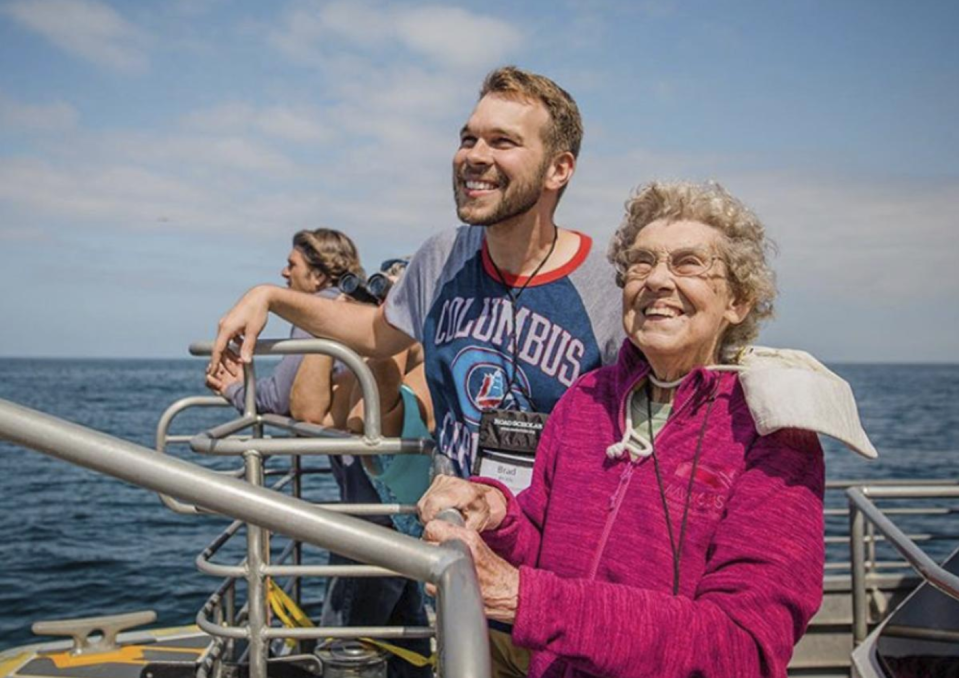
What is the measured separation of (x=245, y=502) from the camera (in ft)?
2.98

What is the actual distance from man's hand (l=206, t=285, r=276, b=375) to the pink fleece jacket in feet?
2.87

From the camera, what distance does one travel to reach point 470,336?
2299mm

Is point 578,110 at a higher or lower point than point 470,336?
higher

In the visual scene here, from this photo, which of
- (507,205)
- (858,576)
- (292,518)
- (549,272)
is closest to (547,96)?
(507,205)

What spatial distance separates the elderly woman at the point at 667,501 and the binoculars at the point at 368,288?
4.65 ft

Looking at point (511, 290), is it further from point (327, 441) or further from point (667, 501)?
point (667, 501)

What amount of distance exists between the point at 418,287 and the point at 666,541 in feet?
4.07

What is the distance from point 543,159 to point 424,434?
1298 millimetres

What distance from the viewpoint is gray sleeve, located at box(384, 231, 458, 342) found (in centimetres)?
249

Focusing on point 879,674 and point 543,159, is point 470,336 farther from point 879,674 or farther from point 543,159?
point 879,674

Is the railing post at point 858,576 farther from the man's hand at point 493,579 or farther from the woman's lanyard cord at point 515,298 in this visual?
the man's hand at point 493,579

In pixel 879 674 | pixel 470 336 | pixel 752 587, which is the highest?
pixel 470 336

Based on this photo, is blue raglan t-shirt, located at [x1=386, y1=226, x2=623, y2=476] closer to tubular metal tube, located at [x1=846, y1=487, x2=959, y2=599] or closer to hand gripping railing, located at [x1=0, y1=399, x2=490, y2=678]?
tubular metal tube, located at [x1=846, y1=487, x2=959, y2=599]

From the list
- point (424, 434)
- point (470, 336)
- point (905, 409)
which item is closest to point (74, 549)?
point (424, 434)
